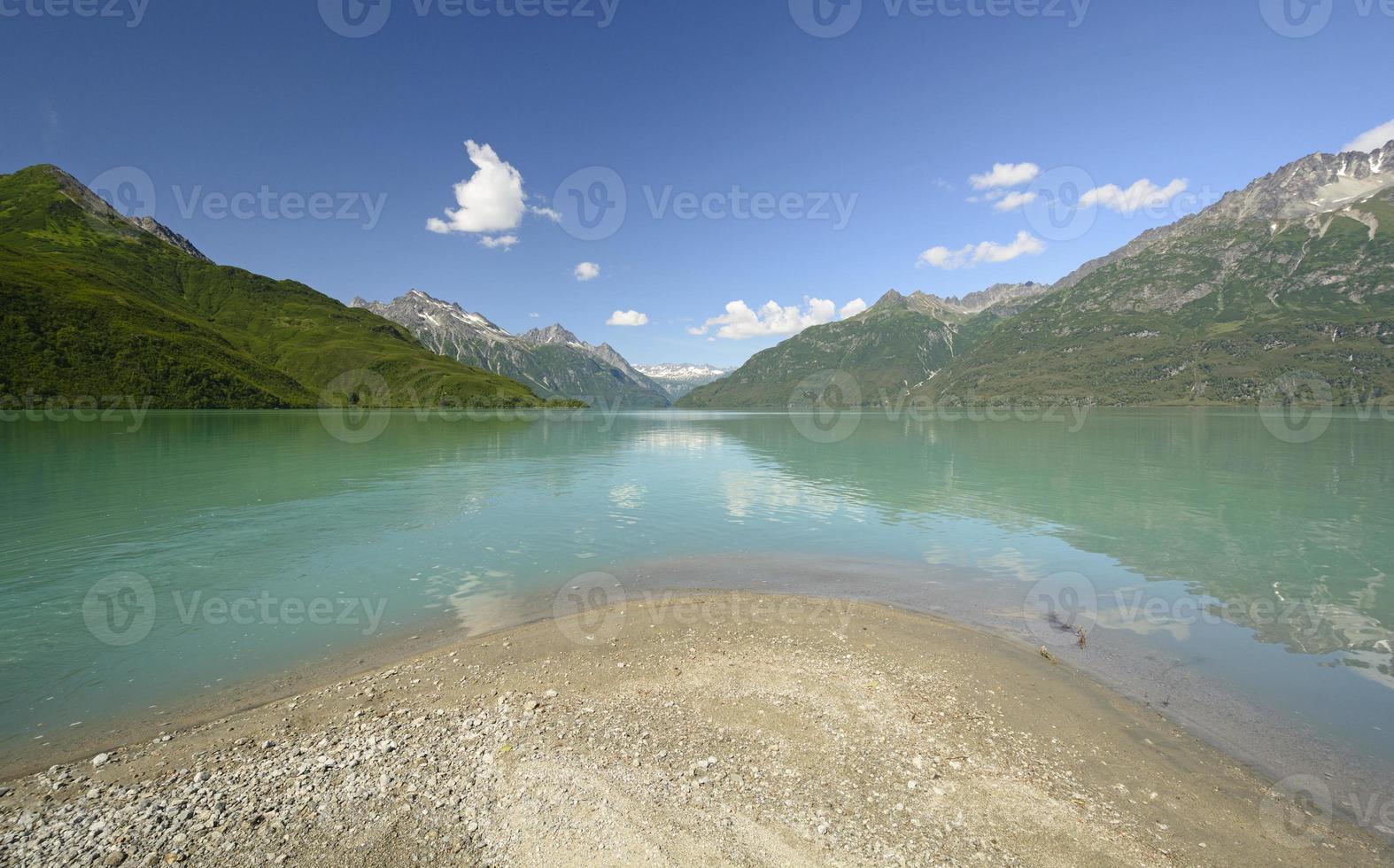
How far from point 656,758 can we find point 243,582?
2080cm

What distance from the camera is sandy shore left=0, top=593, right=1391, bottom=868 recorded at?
26.3 feet

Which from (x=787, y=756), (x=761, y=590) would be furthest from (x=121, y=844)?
(x=761, y=590)

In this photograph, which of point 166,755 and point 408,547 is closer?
point 166,755

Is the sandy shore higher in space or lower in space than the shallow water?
higher

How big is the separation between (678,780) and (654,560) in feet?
53.9

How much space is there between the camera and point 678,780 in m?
9.55

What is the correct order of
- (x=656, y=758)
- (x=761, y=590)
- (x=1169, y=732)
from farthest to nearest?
(x=761, y=590) → (x=1169, y=732) → (x=656, y=758)

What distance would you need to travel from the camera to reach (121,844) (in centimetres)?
777

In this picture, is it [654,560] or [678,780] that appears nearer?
[678,780]

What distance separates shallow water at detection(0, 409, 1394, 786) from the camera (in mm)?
14867

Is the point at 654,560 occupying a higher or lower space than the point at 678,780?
lower

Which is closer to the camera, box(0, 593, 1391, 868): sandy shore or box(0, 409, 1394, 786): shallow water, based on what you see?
box(0, 593, 1391, 868): sandy shore

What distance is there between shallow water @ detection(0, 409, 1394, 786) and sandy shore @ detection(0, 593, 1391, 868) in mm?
3583

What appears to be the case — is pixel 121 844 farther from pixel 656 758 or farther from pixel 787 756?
pixel 787 756
